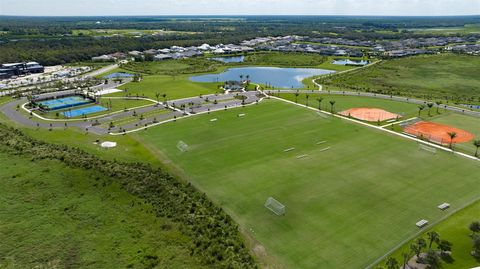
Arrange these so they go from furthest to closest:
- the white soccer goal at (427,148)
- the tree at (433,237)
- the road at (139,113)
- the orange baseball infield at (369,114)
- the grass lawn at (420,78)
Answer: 1. the grass lawn at (420,78)
2. the orange baseball infield at (369,114)
3. the road at (139,113)
4. the white soccer goal at (427,148)
5. the tree at (433,237)

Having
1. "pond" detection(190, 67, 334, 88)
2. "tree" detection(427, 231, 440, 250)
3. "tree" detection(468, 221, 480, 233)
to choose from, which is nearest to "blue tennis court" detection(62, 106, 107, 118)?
"pond" detection(190, 67, 334, 88)

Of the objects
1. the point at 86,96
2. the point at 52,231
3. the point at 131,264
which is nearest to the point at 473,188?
the point at 131,264

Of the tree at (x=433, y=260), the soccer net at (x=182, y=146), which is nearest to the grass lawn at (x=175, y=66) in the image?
the soccer net at (x=182, y=146)

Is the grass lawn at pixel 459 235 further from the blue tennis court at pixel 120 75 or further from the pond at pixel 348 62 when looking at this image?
the pond at pixel 348 62

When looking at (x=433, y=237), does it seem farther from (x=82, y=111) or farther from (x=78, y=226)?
(x=82, y=111)

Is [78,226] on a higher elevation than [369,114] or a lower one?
lower

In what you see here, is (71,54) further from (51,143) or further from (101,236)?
(101,236)

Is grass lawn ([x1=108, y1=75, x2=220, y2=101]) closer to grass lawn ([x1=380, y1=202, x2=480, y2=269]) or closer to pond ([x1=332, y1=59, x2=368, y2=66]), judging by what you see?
grass lawn ([x1=380, y1=202, x2=480, y2=269])

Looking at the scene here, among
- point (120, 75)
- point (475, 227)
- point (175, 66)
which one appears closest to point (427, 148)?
point (475, 227)
